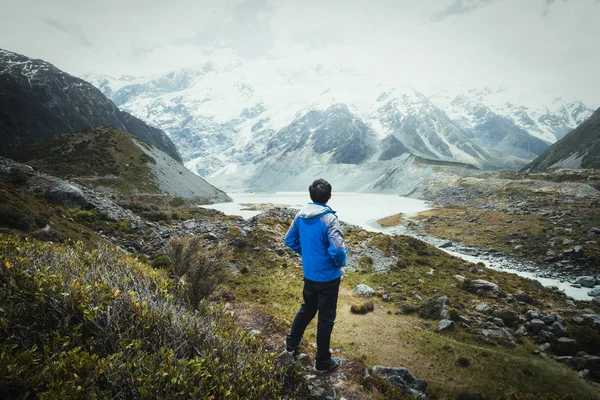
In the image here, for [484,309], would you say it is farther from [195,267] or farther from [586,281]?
[586,281]

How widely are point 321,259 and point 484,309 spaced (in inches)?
473

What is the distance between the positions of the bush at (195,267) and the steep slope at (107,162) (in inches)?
2455

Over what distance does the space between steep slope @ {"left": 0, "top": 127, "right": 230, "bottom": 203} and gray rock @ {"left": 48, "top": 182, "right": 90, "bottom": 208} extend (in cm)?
3817

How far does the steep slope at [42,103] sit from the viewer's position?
120 meters

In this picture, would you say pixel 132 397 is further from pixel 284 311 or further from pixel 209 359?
pixel 284 311

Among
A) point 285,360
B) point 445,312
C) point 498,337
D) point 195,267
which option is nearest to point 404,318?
point 445,312

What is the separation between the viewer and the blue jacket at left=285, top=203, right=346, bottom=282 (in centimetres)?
632

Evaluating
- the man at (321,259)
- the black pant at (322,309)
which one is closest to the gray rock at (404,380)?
the man at (321,259)

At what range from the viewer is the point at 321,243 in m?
6.45

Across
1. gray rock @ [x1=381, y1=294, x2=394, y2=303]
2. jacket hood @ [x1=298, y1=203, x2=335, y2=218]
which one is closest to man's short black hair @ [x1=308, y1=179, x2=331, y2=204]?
jacket hood @ [x1=298, y1=203, x2=335, y2=218]

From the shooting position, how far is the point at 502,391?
26.5ft

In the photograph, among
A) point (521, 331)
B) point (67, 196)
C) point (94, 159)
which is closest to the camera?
point (521, 331)

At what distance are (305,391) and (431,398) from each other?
4.22 metres

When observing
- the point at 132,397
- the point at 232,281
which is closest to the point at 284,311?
the point at 232,281
